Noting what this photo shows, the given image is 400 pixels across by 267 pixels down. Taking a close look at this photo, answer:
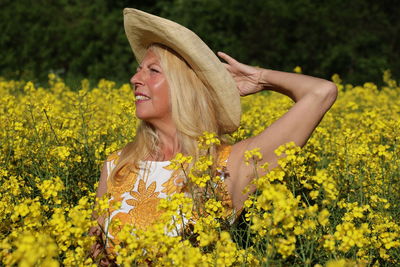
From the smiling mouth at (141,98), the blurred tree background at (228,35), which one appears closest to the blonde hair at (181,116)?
the smiling mouth at (141,98)

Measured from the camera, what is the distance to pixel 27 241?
4.30 feet

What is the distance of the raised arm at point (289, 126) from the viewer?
7.59 ft

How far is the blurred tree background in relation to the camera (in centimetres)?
964

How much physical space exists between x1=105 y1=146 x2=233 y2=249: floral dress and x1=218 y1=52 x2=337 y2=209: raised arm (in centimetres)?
5

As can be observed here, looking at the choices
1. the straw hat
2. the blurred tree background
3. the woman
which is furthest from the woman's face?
the blurred tree background

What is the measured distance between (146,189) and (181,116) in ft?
1.07

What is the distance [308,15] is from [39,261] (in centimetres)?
941

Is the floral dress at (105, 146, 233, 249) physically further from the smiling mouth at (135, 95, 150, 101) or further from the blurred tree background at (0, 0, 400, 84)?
the blurred tree background at (0, 0, 400, 84)

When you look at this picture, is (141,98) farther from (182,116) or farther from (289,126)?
(289,126)

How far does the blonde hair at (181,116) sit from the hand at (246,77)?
195mm

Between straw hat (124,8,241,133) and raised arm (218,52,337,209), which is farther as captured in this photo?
straw hat (124,8,241,133)

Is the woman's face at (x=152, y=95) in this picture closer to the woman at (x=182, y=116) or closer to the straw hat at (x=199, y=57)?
the woman at (x=182, y=116)

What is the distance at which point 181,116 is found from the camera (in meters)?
2.43

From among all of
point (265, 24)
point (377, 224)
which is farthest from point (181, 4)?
point (377, 224)
